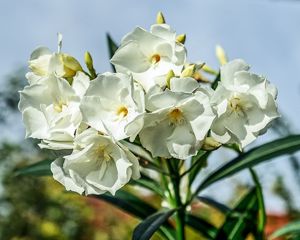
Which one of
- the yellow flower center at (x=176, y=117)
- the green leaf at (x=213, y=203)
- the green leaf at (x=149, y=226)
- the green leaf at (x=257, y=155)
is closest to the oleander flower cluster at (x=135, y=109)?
the yellow flower center at (x=176, y=117)

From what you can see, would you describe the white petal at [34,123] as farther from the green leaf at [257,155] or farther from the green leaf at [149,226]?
the green leaf at [257,155]

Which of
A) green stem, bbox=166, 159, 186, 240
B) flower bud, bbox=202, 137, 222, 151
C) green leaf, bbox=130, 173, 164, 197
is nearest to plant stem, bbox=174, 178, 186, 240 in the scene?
green stem, bbox=166, 159, 186, 240

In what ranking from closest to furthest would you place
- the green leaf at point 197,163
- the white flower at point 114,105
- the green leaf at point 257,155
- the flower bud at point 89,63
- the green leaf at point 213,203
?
1. the white flower at point 114,105
2. the flower bud at point 89,63
3. the green leaf at point 197,163
4. the green leaf at point 257,155
5. the green leaf at point 213,203

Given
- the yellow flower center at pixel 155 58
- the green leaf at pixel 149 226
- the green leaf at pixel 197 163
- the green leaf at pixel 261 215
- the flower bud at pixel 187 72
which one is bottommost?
the green leaf at pixel 261 215

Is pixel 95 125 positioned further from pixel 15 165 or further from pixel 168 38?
pixel 15 165

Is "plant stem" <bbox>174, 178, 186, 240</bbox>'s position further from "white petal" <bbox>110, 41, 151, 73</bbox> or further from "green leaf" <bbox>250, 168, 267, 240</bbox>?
"white petal" <bbox>110, 41, 151, 73</bbox>
